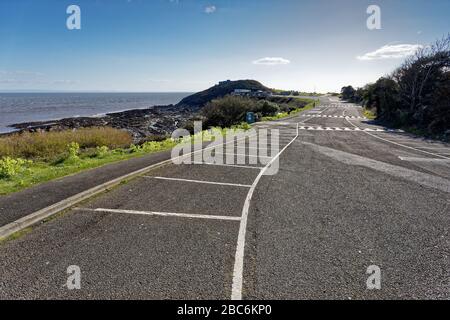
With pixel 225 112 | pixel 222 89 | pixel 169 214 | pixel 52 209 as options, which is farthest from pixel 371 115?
pixel 222 89

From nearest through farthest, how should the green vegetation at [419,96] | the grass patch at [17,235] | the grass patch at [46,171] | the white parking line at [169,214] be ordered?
the grass patch at [17,235] → the white parking line at [169,214] → the grass patch at [46,171] → the green vegetation at [419,96]

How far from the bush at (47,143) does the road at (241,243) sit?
825 cm

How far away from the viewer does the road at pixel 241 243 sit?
3.18m

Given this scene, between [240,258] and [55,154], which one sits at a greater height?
[55,154]

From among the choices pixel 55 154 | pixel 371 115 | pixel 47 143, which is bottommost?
pixel 55 154

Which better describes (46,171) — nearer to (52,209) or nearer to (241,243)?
(52,209)

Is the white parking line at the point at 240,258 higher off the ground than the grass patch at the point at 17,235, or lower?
lower

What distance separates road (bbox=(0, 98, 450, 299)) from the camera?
3182mm

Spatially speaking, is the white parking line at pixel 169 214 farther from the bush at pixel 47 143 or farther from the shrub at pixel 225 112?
the shrub at pixel 225 112

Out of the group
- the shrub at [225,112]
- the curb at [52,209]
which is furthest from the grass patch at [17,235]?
the shrub at [225,112]

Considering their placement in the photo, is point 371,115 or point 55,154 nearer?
point 55,154

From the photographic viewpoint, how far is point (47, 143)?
13.7 meters

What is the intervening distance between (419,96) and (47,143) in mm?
32106
